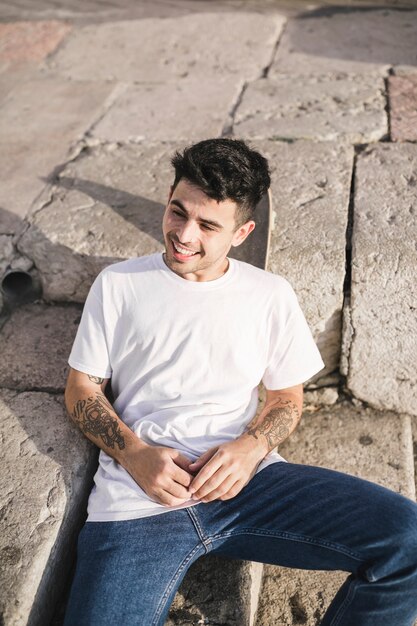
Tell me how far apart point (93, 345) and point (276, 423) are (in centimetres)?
71

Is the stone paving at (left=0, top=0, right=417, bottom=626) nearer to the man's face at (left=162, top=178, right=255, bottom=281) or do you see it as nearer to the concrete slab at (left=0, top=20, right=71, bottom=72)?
the concrete slab at (left=0, top=20, right=71, bottom=72)

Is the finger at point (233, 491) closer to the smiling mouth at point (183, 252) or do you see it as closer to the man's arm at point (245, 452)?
the man's arm at point (245, 452)

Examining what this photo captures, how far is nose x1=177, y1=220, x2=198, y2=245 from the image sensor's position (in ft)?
7.01

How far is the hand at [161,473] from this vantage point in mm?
1980

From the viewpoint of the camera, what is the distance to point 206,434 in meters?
2.18

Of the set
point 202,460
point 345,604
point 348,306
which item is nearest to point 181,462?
point 202,460

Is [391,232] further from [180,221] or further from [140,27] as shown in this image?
[140,27]

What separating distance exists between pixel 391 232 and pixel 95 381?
4.63 feet

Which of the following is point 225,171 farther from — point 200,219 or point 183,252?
point 183,252

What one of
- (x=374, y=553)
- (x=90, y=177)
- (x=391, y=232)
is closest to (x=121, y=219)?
(x=90, y=177)

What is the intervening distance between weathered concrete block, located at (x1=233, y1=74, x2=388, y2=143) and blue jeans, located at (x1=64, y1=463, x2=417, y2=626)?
6.49 ft

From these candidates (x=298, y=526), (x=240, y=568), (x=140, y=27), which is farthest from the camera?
(x=140, y=27)

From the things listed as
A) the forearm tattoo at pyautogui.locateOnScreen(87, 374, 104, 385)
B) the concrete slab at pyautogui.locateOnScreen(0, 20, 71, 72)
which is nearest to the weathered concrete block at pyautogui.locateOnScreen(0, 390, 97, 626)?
the forearm tattoo at pyautogui.locateOnScreen(87, 374, 104, 385)

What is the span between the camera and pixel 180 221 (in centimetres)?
218
